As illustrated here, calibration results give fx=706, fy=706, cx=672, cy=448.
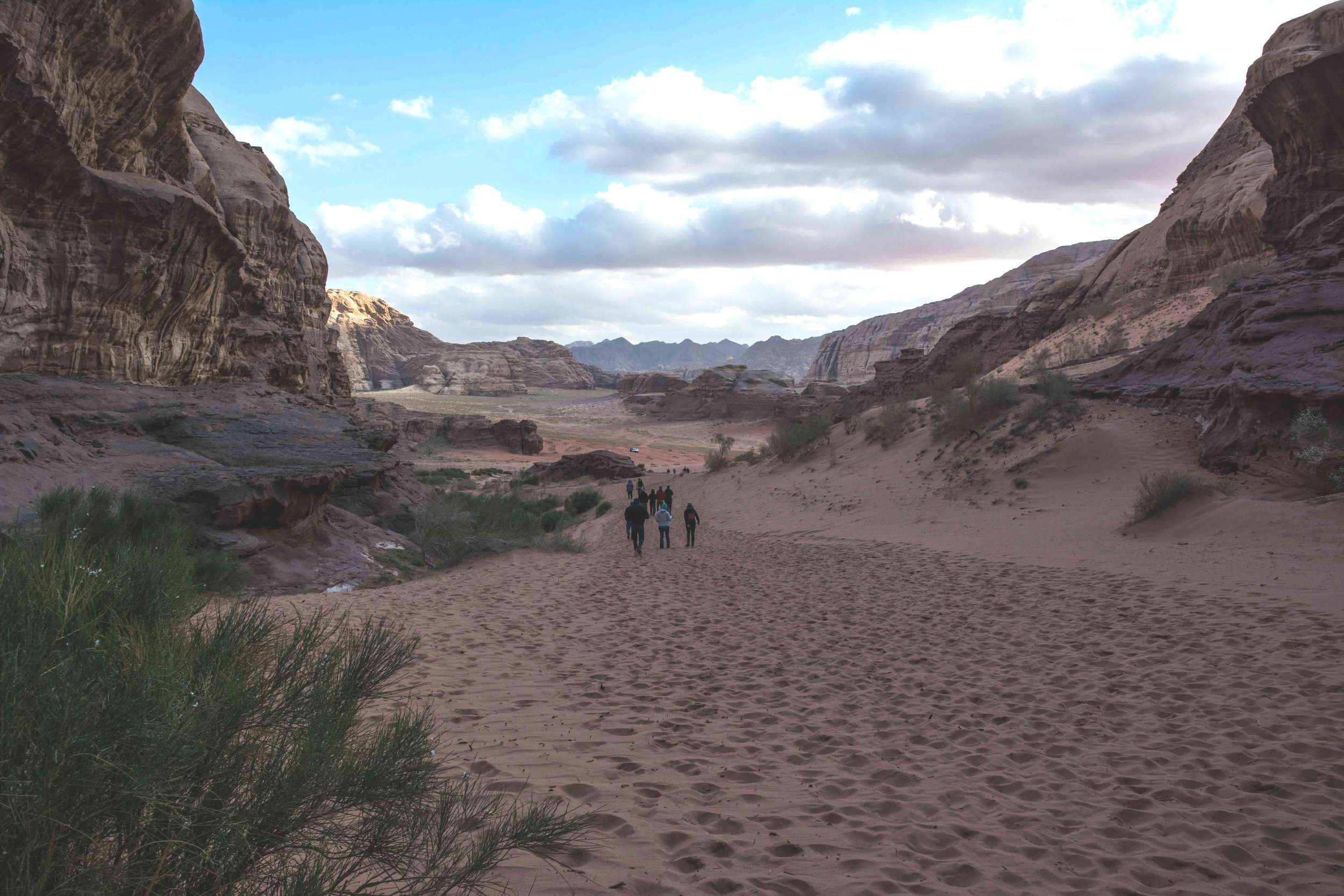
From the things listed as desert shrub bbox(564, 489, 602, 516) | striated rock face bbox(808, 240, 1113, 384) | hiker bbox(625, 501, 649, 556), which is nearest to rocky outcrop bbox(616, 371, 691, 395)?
striated rock face bbox(808, 240, 1113, 384)

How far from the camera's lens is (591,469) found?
37156mm

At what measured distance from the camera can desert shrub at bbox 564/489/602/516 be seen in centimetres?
2738

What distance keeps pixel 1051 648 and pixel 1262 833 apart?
3.68 metres

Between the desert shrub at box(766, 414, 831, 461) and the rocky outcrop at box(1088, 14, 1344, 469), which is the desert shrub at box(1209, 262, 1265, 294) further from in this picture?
the desert shrub at box(766, 414, 831, 461)

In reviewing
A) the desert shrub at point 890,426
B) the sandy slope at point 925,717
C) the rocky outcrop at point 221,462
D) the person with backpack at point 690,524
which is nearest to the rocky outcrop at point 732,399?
the desert shrub at point 890,426

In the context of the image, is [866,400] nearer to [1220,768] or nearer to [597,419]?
[1220,768]

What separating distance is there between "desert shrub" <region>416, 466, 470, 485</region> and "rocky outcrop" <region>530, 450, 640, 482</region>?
14.1 ft

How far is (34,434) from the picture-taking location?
33.7 ft

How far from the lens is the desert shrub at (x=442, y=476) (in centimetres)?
3166

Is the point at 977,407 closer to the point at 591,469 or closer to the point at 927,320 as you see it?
the point at 591,469

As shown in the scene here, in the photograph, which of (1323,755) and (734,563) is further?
(734,563)

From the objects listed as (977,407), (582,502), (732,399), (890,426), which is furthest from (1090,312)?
(732,399)

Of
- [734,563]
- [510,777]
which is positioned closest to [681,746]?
[510,777]

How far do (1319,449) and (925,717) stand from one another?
10.4 meters
